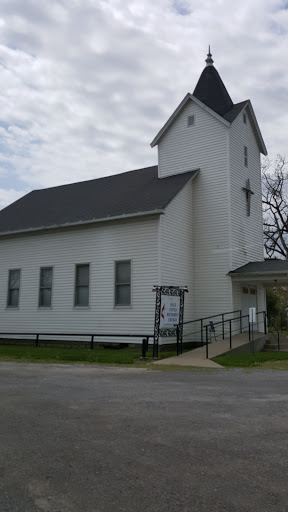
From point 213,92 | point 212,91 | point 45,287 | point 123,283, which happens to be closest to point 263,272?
point 123,283

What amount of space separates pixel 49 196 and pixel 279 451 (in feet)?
80.5

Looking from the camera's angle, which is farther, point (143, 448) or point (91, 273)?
point (91, 273)

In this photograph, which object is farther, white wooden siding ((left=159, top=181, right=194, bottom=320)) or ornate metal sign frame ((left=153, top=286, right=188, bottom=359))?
white wooden siding ((left=159, top=181, right=194, bottom=320))

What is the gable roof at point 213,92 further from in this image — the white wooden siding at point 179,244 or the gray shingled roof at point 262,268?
the gray shingled roof at point 262,268

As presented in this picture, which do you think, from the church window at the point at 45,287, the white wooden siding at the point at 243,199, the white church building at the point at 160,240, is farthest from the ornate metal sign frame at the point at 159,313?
the church window at the point at 45,287

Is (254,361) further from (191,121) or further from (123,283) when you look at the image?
(191,121)

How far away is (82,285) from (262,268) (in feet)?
27.0

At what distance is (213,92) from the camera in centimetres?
2356

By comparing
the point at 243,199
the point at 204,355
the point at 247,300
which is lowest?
the point at 204,355

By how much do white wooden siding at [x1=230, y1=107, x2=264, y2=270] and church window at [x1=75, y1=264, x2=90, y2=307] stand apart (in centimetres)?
676

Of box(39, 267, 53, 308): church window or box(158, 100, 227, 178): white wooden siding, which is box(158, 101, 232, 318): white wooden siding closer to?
box(158, 100, 227, 178): white wooden siding

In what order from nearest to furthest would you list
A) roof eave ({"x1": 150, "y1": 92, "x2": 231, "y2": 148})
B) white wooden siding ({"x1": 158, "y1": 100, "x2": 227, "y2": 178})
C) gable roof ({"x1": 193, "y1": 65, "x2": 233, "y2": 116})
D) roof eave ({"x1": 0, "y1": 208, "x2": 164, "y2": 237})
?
1. roof eave ({"x1": 0, "y1": 208, "x2": 164, "y2": 237})
2. white wooden siding ({"x1": 158, "y1": 100, "x2": 227, "y2": 178})
3. roof eave ({"x1": 150, "y1": 92, "x2": 231, "y2": 148})
4. gable roof ({"x1": 193, "y1": 65, "x2": 233, "y2": 116})

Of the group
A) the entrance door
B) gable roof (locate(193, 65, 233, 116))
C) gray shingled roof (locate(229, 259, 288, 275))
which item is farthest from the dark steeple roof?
the entrance door

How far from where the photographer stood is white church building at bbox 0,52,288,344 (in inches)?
741
